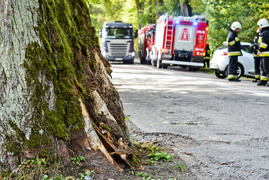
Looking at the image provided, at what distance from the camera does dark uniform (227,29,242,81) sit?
44.5 feet

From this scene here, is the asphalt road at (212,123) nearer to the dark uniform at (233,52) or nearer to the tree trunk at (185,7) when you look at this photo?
the dark uniform at (233,52)

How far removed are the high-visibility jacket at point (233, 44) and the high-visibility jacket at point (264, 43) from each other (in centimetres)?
120

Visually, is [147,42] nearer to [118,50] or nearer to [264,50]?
[118,50]

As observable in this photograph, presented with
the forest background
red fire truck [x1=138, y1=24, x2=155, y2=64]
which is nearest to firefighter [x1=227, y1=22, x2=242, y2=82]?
the forest background

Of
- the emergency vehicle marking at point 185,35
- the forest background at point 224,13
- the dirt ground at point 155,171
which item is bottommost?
the dirt ground at point 155,171

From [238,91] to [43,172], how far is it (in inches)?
324

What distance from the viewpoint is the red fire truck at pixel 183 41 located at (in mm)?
21438

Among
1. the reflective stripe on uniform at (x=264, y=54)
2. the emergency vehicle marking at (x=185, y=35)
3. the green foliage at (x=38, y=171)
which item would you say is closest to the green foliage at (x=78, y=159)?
the green foliage at (x=38, y=171)

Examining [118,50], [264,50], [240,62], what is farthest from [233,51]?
[118,50]

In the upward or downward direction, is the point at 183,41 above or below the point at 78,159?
above

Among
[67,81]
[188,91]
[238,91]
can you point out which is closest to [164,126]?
[67,81]

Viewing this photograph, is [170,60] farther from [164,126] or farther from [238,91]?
[164,126]

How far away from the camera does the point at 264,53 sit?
1252cm

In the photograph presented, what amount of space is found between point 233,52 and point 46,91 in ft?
39.5
